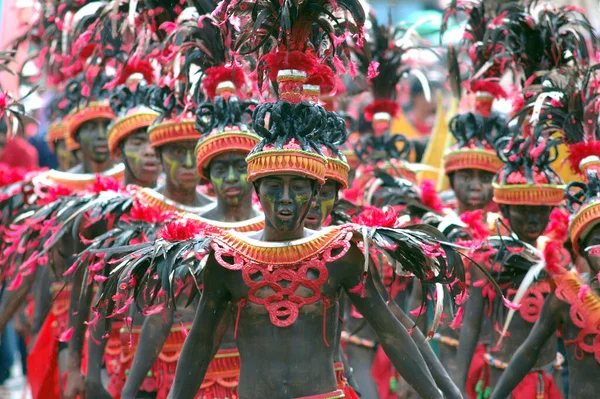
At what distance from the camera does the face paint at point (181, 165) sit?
9438mm

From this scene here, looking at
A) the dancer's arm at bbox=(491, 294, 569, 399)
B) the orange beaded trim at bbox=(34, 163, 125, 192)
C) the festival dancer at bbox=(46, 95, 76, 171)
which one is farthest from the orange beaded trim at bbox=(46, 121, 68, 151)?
the dancer's arm at bbox=(491, 294, 569, 399)

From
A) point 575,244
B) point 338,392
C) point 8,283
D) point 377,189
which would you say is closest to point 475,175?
point 377,189

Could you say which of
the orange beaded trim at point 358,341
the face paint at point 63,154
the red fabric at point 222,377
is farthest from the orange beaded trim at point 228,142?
the face paint at point 63,154

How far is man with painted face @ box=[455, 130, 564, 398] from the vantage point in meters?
9.35

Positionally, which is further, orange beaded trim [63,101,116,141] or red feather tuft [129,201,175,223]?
orange beaded trim [63,101,116,141]

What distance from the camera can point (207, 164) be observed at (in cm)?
876

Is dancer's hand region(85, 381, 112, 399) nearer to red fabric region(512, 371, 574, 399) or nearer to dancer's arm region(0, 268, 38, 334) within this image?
dancer's arm region(0, 268, 38, 334)

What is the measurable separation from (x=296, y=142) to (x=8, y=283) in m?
3.85

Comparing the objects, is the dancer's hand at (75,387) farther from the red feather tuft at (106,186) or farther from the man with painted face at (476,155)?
the man with painted face at (476,155)

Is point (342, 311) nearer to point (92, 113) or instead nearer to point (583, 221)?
point (583, 221)

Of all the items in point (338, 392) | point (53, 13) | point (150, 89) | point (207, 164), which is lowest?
point (338, 392)

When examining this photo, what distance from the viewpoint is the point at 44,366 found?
416 inches

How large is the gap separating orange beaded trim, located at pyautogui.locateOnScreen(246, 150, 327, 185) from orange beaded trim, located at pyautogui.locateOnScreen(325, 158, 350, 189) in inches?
25.2

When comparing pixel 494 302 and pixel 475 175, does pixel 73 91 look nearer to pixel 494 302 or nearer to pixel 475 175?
pixel 475 175
